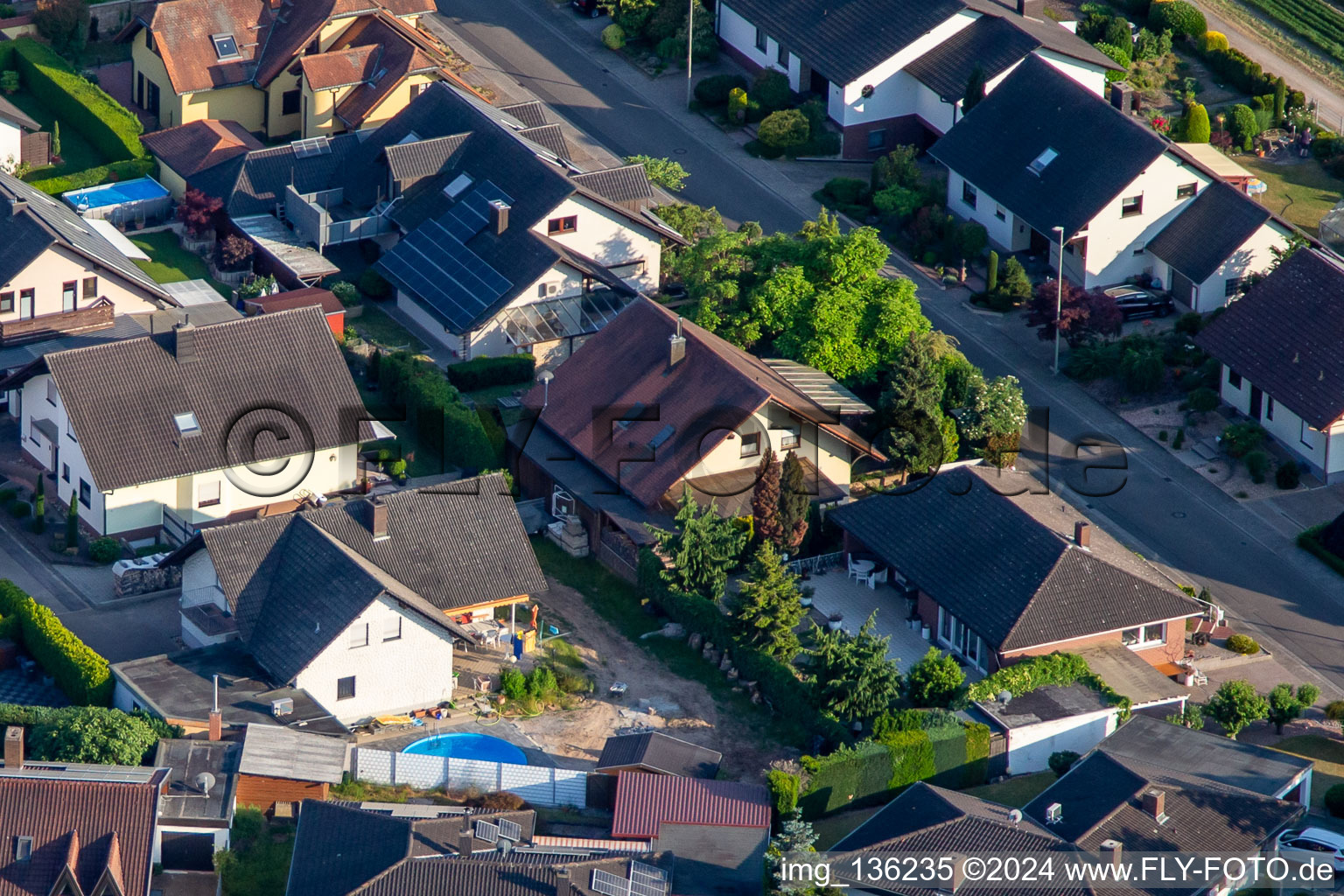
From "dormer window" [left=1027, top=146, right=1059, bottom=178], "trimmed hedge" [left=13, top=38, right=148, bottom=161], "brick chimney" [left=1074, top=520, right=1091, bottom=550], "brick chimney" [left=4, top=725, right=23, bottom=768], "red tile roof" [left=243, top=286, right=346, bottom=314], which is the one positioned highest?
"dormer window" [left=1027, top=146, right=1059, bottom=178]

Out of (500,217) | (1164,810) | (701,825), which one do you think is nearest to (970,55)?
(500,217)

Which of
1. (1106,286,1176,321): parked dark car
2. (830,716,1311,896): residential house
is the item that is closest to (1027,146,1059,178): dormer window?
(1106,286,1176,321): parked dark car

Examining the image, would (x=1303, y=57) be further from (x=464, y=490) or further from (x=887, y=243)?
(x=464, y=490)

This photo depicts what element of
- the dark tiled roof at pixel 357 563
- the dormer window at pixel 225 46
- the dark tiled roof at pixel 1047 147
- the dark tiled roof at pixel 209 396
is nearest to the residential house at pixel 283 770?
the dark tiled roof at pixel 357 563

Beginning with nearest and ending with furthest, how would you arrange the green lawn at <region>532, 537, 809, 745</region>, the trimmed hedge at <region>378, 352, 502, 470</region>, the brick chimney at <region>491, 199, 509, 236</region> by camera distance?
the green lawn at <region>532, 537, 809, 745</region>
the trimmed hedge at <region>378, 352, 502, 470</region>
the brick chimney at <region>491, 199, 509, 236</region>

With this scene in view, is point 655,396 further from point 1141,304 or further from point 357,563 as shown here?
point 1141,304

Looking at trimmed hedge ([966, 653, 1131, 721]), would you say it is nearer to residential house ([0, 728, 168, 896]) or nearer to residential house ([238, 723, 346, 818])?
residential house ([238, 723, 346, 818])

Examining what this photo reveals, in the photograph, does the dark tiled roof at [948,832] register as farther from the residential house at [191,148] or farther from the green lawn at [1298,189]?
the residential house at [191,148]
